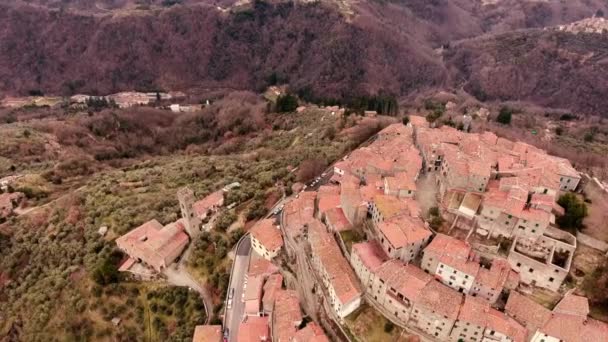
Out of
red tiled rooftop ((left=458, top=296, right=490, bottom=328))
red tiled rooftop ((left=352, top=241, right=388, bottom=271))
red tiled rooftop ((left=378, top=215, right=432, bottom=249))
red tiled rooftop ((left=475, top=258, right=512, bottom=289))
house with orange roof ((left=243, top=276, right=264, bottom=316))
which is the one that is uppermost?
red tiled rooftop ((left=378, top=215, right=432, bottom=249))

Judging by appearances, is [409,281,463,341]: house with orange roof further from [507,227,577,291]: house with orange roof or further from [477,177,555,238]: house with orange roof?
[477,177,555,238]: house with orange roof

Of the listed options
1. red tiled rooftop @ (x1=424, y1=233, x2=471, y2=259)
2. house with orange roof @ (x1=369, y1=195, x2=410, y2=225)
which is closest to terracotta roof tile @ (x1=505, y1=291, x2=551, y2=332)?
red tiled rooftop @ (x1=424, y1=233, x2=471, y2=259)

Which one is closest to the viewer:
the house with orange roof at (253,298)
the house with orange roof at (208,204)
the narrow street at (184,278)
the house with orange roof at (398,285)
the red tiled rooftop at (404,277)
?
the red tiled rooftop at (404,277)

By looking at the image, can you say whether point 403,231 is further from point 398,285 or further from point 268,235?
point 268,235

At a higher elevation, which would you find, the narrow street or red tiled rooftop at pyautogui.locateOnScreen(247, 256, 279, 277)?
red tiled rooftop at pyautogui.locateOnScreen(247, 256, 279, 277)

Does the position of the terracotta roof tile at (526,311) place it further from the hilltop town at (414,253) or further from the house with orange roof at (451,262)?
the house with orange roof at (451,262)

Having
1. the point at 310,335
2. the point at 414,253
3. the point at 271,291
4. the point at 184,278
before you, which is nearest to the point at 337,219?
the point at 414,253

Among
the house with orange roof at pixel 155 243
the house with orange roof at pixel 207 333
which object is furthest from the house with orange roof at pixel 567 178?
the house with orange roof at pixel 155 243
